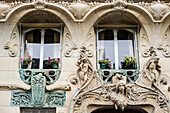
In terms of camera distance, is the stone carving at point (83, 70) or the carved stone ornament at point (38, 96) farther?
the stone carving at point (83, 70)

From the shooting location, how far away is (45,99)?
13859 millimetres

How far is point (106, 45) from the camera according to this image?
15.6 meters

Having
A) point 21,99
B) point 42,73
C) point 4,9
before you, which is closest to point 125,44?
point 42,73

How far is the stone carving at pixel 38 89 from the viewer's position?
13.7 meters

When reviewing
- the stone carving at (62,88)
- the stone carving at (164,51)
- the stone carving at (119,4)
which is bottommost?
the stone carving at (62,88)

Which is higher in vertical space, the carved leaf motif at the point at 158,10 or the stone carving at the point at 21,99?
the carved leaf motif at the point at 158,10

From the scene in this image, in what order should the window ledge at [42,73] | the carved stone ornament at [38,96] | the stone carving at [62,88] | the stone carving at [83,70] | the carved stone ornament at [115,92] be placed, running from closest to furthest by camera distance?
the carved stone ornament at [115,92] → the carved stone ornament at [38,96] → the stone carving at [62,88] → the stone carving at [83,70] → the window ledge at [42,73]

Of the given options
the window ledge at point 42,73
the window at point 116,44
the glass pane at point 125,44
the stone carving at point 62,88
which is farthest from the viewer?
the glass pane at point 125,44

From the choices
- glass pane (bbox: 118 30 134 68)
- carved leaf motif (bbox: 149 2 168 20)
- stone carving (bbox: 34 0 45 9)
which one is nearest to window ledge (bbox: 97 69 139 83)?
glass pane (bbox: 118 30 134 68)

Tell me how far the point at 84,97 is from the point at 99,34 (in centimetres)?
347

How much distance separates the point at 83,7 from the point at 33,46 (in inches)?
114

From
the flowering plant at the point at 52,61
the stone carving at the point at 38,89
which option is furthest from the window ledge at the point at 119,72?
the stone carving at the point at 38,89

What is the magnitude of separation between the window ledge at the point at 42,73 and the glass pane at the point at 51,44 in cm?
66

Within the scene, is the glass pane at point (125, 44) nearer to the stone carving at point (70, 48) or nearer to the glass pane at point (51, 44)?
the stone carving at point (70, 48)
